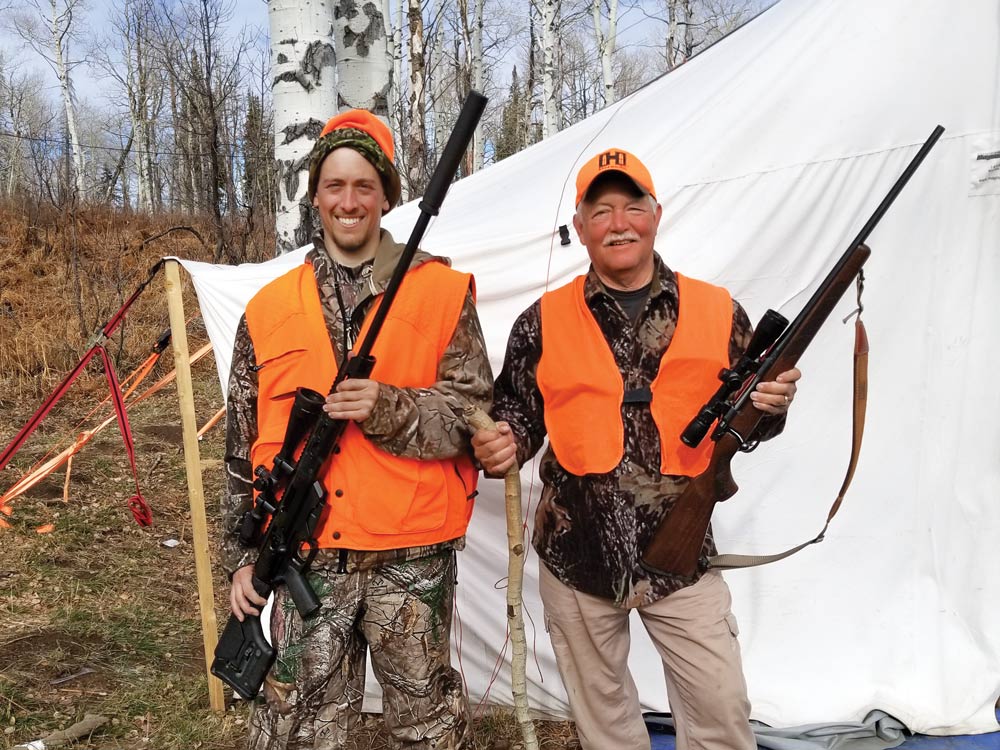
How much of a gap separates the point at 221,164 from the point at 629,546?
10.2 metres

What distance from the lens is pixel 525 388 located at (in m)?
2.47

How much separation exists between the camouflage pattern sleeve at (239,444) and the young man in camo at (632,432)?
709 millimetres

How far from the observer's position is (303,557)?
7.20 feet

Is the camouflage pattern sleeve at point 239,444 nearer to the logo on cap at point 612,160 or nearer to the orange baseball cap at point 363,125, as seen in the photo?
the orange baseball cap at point 363,125

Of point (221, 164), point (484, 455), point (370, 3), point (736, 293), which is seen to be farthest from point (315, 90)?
point (221, 164)

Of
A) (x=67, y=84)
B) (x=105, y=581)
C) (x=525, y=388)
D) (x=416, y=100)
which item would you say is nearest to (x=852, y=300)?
(x=525, y=388)

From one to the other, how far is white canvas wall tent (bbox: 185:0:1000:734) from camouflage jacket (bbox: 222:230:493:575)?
3.95 ft

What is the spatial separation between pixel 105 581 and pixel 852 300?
472 cm

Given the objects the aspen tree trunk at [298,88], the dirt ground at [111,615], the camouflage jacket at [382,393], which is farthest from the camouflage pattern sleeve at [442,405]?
the aspen tree trunk at [298,88]

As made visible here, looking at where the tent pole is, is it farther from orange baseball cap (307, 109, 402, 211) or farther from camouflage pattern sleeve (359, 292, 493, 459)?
camouflage pattern sleeve (359, 292, 493, 459)

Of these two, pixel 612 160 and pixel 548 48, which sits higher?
pixel 548 48

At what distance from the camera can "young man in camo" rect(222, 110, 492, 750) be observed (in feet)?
7.06

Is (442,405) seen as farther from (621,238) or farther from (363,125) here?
(363,125)

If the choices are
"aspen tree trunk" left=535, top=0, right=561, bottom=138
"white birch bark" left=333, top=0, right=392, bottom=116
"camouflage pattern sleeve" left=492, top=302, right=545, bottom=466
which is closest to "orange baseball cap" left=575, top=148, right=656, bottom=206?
"camouflage pattern sleeve" left=492, top=302, right=545, bottom=466
